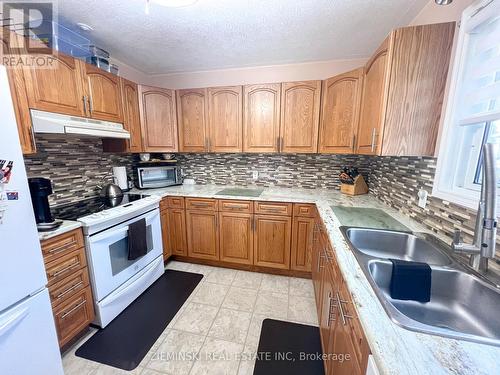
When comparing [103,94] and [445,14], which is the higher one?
[445,14]

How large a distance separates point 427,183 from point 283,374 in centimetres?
156

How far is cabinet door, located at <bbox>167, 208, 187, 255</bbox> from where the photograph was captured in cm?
245

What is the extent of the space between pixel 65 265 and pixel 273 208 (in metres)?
1.73

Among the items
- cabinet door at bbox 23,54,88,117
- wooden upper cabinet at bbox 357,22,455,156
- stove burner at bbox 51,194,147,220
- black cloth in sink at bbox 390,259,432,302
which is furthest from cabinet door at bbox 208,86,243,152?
black cloth in sink at bbox 390,259,432,302

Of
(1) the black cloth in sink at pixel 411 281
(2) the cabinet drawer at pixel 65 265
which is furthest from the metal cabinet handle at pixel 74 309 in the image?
(1) the black cloth in sink at pixel 411 281

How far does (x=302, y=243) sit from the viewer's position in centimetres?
219

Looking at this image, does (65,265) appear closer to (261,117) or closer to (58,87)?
(58,87)

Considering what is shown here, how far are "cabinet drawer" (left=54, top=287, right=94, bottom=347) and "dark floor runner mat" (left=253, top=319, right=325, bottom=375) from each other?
1.30m

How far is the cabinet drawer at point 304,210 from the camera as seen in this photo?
6.86 ft

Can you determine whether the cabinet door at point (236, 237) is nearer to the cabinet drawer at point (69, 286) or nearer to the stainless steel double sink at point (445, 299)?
the cabinet drawer at point (69, 286)

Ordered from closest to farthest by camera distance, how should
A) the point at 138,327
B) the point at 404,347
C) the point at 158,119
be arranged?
the point at 404,347 < the point at 138,327 < the point at 158,119

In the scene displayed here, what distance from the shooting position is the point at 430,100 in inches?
48.5

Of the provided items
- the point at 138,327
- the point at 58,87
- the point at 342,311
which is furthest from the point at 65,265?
the point at 342,311

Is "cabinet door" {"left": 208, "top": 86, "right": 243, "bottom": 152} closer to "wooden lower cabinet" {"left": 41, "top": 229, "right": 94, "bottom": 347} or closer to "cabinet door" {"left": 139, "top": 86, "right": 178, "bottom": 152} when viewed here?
"cabinet door" {"left": 139, "top": 86, "right": 178, "bottom": 152}
